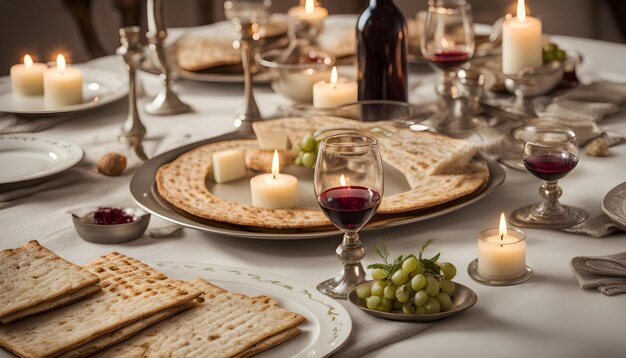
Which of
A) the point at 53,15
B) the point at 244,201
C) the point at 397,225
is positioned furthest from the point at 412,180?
the point at 53,15

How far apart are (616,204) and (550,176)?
16 cm

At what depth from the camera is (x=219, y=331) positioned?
1.39 metres

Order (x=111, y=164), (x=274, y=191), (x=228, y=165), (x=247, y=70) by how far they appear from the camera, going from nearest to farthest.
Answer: (x=274, y=191)
(x=228, y=165)
(x=111, y=164)
(x=247, y=70)

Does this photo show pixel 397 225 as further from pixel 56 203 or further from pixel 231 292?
pixel 56 203

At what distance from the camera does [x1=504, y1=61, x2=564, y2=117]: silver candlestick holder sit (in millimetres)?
2682

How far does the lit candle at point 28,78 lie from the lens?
286 cm

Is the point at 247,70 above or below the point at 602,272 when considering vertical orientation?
above

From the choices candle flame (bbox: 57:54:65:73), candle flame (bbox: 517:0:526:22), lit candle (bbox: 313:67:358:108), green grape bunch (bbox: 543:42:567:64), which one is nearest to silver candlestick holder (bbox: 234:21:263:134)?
lit candle (bbox: 313:67:358:108)

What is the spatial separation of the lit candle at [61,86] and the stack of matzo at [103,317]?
1.32 meters

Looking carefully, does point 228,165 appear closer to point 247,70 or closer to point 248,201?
point 248,201

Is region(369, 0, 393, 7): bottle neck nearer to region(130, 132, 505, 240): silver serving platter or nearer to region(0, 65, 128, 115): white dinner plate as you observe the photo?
region(130, 132, 505, 240): silver serving platter

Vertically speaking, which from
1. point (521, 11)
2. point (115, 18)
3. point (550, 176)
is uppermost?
point (521, 11)

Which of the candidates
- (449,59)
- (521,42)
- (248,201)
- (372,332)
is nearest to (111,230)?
(248,201)

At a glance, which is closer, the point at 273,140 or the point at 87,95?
the point at 273,140
